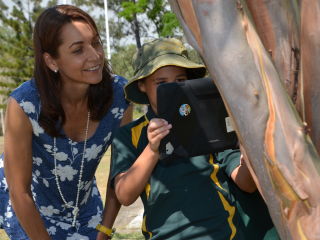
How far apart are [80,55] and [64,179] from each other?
71 cm

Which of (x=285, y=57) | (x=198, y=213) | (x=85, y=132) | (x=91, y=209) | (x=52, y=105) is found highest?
(x=285, y=57)

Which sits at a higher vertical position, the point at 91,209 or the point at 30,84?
the point at 30,84

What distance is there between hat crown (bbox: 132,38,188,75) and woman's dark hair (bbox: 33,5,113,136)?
1.11 feet

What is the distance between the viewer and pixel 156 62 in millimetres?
2293

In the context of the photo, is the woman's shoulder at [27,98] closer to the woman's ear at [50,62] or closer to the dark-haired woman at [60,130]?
the dark-haired woman at [60,130]

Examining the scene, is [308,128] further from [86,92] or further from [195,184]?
[86,92]

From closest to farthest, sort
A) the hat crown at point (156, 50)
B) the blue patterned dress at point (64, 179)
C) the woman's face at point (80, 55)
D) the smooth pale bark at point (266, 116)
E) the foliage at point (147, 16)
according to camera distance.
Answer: the smooth pale bark at point (266, 116)
the hat crown at point (156, 50)
the woman's face at point (80, 55)
the blue patterned dress at point (64, 179)
the foliage at point (147, 16)

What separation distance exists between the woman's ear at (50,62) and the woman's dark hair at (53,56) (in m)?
0.02

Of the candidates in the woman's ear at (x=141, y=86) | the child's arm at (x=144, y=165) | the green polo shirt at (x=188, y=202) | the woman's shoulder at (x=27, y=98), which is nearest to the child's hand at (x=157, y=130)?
the child's arm at (x=144, y=165)

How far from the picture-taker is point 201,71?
2.45 metres

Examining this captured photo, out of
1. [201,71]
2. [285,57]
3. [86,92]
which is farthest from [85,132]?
[285,57]

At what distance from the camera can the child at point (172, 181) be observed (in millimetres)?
2105

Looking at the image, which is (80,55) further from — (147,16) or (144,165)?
(147,16)

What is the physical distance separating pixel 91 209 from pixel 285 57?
1.95 meters
